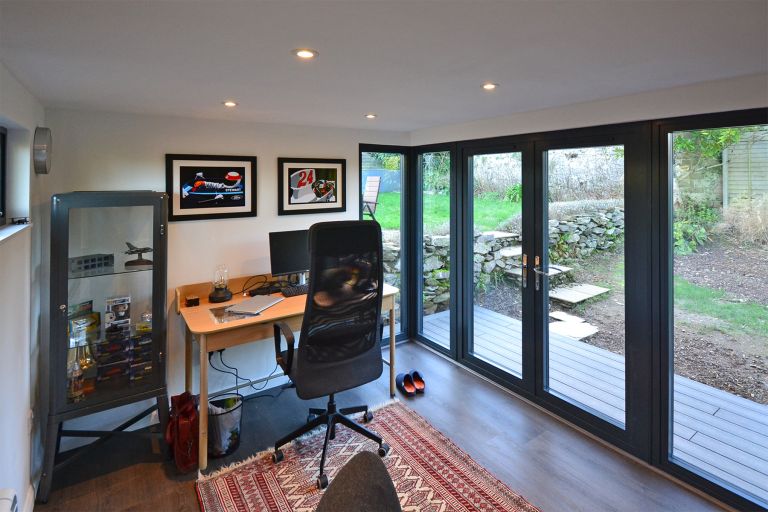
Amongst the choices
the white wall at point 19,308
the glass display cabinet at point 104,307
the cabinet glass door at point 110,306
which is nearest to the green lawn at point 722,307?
the glass display cabinet at point 104,307

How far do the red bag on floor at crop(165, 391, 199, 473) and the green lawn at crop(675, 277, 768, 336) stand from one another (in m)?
2.95

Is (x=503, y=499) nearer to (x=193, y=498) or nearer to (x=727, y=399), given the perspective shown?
(x=727, y=399)

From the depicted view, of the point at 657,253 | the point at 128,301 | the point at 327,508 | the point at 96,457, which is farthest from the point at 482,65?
the point at 96,457

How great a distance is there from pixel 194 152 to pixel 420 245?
227 cm

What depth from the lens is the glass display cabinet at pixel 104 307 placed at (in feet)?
7.61

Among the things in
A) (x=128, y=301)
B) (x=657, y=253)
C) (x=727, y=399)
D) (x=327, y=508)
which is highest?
(x=657, y=253)

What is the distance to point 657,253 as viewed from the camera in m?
2.50

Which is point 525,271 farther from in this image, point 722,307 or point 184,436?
point 184,436

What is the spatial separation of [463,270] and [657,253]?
1.65m

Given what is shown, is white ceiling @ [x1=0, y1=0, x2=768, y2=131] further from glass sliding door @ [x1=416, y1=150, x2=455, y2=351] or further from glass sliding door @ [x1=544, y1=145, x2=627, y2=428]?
glass sliding door @ [x1=416, y1=150, x2=455, y2=351]

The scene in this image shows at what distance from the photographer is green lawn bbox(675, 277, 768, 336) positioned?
2.23 meters

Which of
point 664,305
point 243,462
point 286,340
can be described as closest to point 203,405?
point 243,462

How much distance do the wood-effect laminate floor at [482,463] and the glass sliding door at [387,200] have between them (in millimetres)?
1344

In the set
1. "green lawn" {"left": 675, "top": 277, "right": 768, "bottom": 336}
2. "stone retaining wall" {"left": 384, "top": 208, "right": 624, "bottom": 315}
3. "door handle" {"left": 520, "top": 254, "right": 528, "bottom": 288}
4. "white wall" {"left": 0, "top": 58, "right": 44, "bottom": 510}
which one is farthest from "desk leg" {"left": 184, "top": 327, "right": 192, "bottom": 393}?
"green lawn" {"left": 675, "top": 277, "right": 768, "bottom": 336}
